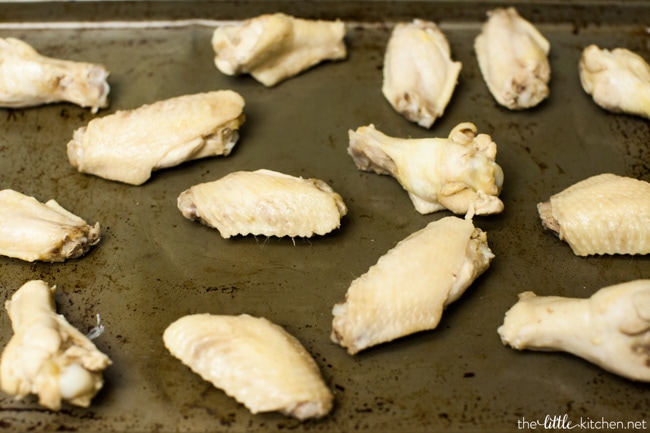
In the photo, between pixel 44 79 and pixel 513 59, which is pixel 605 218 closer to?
pixel 513 59

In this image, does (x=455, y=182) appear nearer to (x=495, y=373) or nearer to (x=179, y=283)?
(x=495, y=373)

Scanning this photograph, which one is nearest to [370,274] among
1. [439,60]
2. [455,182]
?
[455,182]

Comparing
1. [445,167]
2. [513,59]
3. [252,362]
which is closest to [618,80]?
[513,59]

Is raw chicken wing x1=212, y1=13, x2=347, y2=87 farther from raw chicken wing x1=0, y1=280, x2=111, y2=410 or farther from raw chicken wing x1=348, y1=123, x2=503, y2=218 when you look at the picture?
raw chicken wing x1=0, y1=280, x2=111, y2=410

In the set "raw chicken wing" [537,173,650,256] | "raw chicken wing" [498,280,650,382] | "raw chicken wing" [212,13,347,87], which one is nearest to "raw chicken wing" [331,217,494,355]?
"raw chicken wing" [498,280,650,382]

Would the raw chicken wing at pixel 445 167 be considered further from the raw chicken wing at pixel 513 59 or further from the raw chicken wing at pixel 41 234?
the raw chicken wing at pixel 41 234
